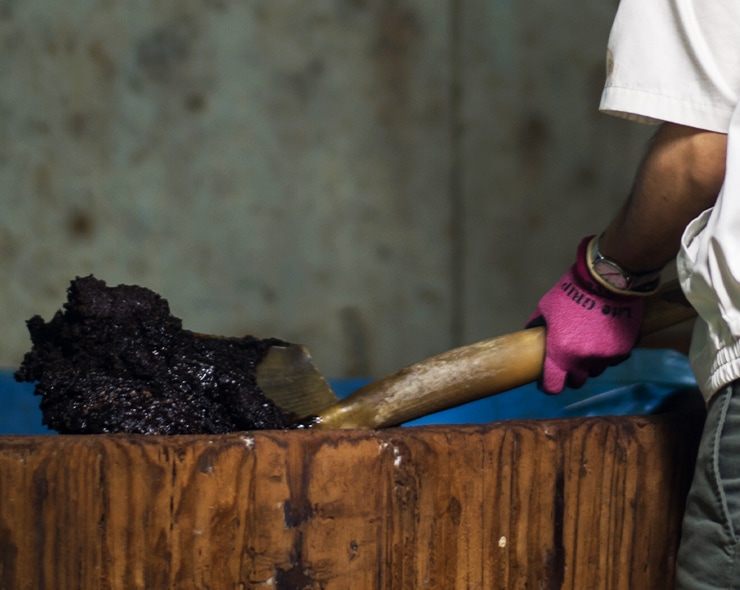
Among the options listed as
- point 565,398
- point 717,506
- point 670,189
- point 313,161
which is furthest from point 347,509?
point 313,161

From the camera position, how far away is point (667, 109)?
0.83m

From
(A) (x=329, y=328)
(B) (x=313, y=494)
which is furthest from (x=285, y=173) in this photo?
(B) (x=313, y=494)

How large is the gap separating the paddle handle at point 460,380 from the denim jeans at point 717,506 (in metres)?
0.34

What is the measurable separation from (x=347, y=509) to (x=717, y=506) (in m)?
0.35

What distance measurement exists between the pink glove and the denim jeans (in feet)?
0.96

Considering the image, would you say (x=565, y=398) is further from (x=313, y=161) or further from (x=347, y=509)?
(x=313, y=161)

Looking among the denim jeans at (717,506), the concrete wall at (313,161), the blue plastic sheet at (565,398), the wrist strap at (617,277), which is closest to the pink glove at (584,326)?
the wrist strap at (617,277)

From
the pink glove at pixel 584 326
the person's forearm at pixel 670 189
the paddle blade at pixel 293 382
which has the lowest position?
the paddle blade at pixel 293 382

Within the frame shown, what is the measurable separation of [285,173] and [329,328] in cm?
50

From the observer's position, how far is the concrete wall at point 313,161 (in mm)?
2518

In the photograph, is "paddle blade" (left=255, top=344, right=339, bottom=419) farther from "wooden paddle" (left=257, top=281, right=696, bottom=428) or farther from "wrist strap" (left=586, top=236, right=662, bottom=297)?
"wrist strap" (left=586, top=236, right=662, bottom=297)

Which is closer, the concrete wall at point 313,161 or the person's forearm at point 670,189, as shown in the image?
the person's forearm at point 670,189

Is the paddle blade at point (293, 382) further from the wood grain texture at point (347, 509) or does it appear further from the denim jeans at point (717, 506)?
the denim jeans at point (717, 506)

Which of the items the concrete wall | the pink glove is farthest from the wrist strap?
the concrete wall
